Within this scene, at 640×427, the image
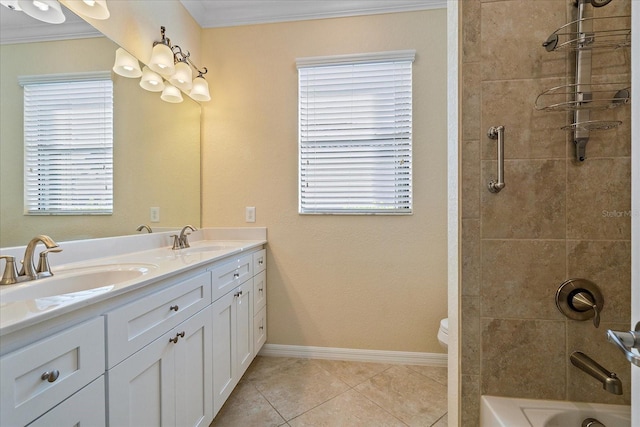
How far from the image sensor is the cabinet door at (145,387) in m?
0.83

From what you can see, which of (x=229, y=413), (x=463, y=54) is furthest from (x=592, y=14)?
(x=229, y=413)

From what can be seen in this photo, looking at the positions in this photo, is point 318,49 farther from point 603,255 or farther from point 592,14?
point 603,255

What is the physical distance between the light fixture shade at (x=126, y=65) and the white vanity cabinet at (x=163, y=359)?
1186mm

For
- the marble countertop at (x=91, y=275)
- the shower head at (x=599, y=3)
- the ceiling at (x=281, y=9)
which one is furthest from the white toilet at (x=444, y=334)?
the ceiling at (x=281, y=9)

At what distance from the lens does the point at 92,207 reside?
1395 millimetres

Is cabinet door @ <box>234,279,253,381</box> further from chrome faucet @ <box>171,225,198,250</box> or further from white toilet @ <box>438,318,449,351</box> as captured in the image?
white toilet @ <box>438,318,449,351</box>

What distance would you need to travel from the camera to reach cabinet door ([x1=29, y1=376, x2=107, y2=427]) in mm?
647

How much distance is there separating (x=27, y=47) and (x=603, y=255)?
2.22 meters

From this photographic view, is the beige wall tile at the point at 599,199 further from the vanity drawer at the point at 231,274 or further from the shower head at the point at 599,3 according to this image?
the vanity drawer at the point at 231,274

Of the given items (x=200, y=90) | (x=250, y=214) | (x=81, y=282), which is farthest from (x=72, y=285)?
(x=200, y=90)

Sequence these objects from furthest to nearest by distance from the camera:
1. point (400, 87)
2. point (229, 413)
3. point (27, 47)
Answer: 1. point (400, 87)
2. point (229, 413)
3. point (27, 47)

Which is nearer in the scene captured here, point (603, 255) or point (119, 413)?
point (119, 413)

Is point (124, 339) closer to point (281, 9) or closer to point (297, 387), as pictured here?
point (297, 387)

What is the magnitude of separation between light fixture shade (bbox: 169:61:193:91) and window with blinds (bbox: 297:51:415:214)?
77cm
